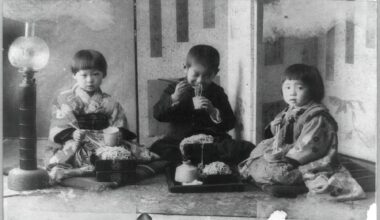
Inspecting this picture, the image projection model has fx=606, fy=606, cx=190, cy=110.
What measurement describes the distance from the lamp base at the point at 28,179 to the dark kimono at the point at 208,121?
1.65 feet

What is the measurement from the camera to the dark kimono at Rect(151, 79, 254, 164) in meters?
2.34

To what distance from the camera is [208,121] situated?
7.71ft

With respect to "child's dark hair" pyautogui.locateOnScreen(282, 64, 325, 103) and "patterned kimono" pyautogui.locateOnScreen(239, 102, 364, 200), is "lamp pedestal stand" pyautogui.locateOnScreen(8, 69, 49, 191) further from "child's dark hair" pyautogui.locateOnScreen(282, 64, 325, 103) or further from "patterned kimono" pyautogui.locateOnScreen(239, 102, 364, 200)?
"child's dark hair" pyautogui.locateOnScreen(282, 64, 325, 103)

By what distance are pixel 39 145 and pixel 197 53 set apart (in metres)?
0.72

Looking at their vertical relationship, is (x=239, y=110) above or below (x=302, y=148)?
above

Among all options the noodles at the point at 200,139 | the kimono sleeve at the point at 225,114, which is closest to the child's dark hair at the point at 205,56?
the kimono sleeve at the point at 225,114

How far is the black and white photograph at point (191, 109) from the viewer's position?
90.8 inches

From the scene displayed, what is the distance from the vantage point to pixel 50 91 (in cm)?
238

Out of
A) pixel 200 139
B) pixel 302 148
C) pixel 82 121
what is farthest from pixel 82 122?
pixel 302 148

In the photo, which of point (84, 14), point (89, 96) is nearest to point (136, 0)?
point (84, 14)

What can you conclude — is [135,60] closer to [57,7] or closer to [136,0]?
[136,0]

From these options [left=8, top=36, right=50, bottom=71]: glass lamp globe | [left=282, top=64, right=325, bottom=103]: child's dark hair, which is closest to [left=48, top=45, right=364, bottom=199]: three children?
[left=282, top=64, right=325, bottom=103]: child's dark hair

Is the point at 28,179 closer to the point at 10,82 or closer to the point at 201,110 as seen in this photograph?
the point at 10,82

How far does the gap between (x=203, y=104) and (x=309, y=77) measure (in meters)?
0.42
